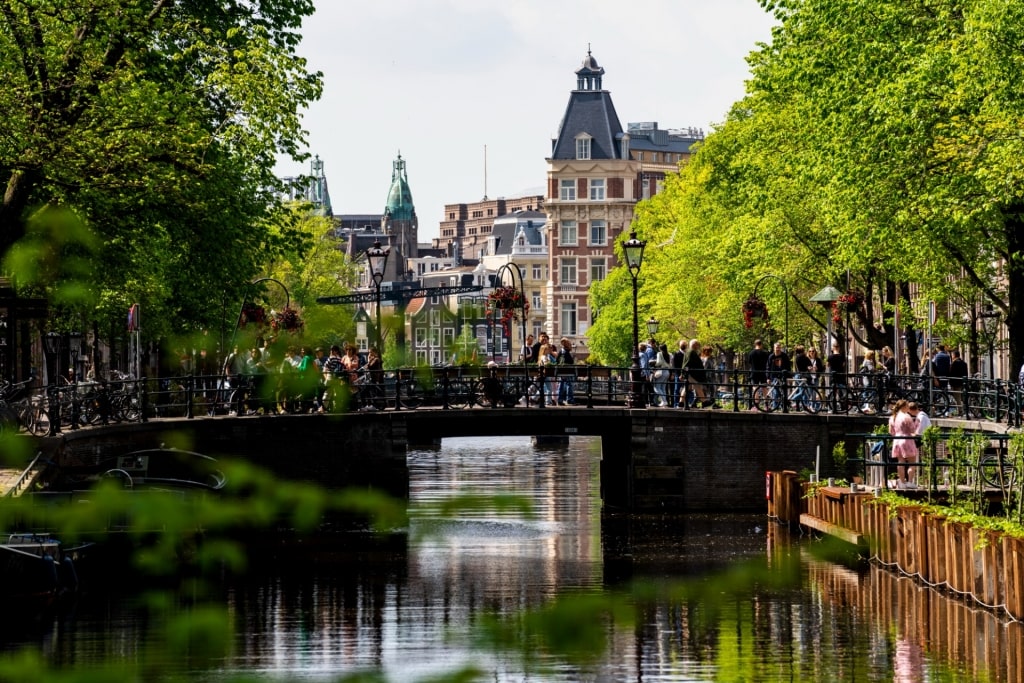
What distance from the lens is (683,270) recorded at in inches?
2995

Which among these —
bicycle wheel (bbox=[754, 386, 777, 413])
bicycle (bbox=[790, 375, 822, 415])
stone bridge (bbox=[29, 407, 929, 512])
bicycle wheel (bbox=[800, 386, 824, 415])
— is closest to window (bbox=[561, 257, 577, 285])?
bicycle wheel (bbox=[754, 386, 777, 413])

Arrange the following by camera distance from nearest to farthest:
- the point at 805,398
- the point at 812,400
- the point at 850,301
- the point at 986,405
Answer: the point at 986,405 → the point at 812,400 → the point at 805,398 → the point at 850,301

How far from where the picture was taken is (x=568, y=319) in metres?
164

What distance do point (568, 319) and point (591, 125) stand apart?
652 inches

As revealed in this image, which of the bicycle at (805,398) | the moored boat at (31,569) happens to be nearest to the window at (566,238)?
the bicycle at (805,398)

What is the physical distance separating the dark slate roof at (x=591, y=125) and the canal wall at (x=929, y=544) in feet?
416

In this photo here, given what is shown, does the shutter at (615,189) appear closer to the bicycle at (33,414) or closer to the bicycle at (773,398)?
the bicycle at (773,398)

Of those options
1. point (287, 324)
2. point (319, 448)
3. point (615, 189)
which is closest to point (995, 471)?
point (319, 448)

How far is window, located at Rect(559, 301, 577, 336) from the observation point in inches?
6417

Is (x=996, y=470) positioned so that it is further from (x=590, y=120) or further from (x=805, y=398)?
(x=590, y=120)

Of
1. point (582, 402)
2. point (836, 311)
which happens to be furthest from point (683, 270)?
point (582, 402)

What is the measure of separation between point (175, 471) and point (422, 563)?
7.74 m

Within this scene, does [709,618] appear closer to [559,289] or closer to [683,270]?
[683,270]

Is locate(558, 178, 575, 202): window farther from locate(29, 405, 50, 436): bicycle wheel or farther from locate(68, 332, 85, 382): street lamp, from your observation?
locate(29, 405, 50, 436): bicycle wheel
